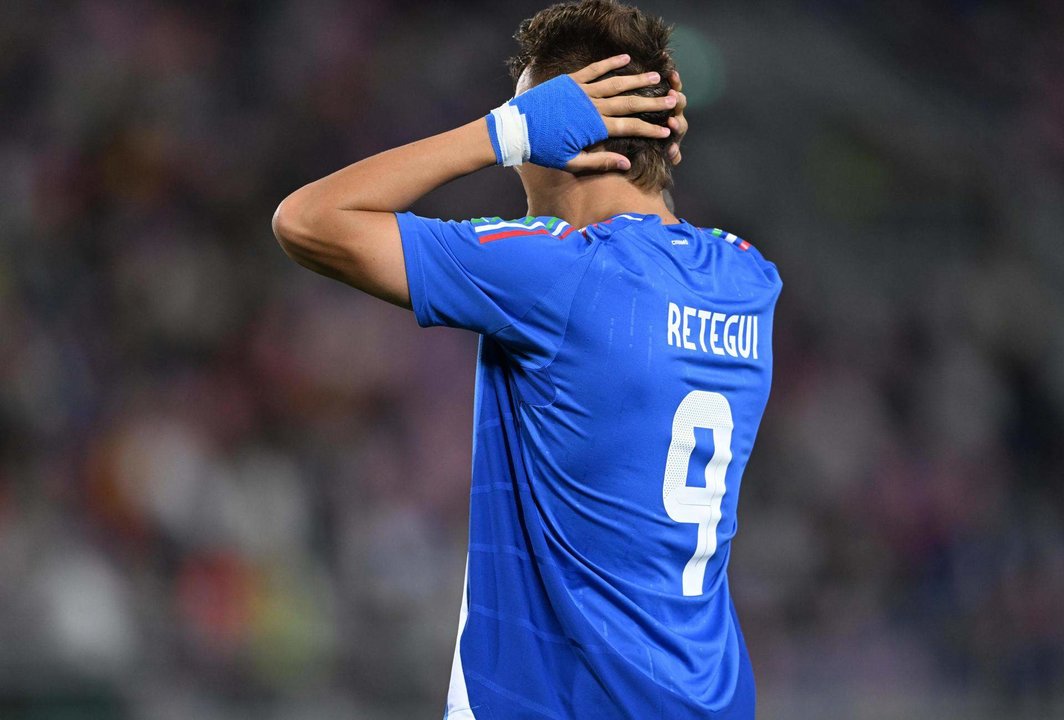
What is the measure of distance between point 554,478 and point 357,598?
Answer: 165 inches

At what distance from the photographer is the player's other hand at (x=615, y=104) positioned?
186 centimetres

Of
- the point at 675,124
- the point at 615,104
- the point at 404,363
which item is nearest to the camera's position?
the point at 615,104

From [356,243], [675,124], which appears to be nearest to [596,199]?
[675,124]

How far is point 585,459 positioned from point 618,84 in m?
0.61

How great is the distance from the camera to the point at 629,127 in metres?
1.87

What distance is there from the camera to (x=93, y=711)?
4629mm

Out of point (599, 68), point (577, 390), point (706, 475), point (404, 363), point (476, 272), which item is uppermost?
point (599, 68)

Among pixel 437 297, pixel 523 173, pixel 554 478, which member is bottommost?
pixel 554 478

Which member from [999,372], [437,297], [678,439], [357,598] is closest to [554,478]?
[678,439]

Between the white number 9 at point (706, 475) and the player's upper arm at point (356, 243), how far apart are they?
0.48 m

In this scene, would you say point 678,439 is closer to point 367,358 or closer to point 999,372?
point 367,358

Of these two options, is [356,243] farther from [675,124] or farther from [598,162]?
[675,124]

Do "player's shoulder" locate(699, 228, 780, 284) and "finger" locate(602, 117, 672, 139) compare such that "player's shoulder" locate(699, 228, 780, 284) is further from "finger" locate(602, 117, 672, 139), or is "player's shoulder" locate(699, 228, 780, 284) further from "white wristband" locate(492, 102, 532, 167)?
"white wristband" locate(492, 102, 532, 167)

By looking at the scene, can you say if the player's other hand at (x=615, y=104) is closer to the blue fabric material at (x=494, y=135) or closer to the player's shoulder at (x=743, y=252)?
the blue fabric material at (x=494, y=135)
